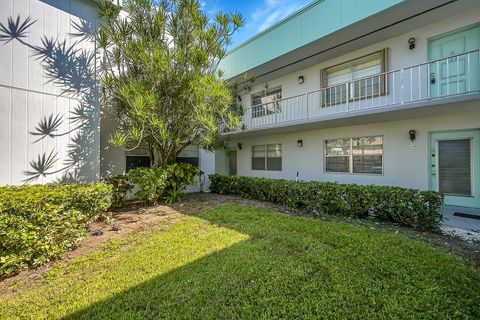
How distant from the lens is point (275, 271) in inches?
130

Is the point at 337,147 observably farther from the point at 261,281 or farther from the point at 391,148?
the point at 261,281

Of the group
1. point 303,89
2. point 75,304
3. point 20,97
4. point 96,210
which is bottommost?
point 75,304

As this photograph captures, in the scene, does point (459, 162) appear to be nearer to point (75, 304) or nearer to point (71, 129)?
point (75, 304)

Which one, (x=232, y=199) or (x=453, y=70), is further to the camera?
(x=232, y=199)

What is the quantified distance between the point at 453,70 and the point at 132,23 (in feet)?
30.7

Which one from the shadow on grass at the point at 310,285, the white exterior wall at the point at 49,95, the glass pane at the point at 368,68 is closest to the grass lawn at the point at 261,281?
the shadow on grass at the point at 310,285

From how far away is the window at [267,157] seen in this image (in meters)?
12.2

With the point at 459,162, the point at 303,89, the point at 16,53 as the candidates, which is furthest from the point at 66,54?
the point at 459,162

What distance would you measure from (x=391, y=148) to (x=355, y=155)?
1.29 m

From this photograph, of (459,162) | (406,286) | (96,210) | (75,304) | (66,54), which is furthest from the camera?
(459,162)

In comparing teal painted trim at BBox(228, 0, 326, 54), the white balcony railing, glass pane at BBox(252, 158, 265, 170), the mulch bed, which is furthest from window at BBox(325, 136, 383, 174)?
teal painted trim at BBox(228, 0, 326, 54)

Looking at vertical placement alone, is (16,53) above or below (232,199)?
above

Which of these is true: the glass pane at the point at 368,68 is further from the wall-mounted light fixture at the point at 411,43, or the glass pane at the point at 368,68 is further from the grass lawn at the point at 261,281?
the grass lawn at the point at 261,281

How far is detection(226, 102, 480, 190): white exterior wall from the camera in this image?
6961 millimetres
